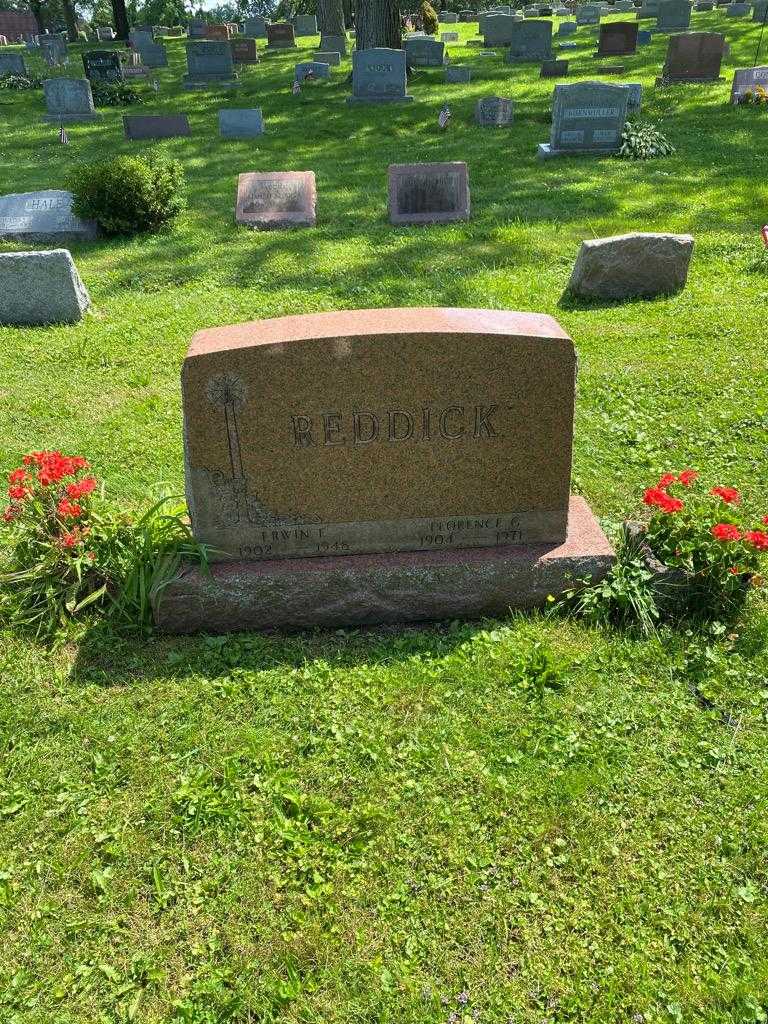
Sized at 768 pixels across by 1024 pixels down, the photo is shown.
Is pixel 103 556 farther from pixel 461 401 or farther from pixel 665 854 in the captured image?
pixel 665 854

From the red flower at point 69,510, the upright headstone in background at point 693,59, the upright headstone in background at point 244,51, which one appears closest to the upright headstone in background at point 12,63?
the upright headstone in background at point 244,51

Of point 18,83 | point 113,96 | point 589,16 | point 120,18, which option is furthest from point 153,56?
point 589,16

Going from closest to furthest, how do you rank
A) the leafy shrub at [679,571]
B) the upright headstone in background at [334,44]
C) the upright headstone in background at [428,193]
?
the leafy shrub at [679,571]
the upright headstone in background at [428,193]
the upright headstone in background at [334,44]

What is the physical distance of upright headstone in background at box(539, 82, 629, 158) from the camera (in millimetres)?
14133

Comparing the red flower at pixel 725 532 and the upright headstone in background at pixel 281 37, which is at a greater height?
the upright headstone in background at pixel 281 37

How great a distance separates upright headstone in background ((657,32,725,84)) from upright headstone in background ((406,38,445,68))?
7954 mm

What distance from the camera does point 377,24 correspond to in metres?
21.0

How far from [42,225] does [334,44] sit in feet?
68.4

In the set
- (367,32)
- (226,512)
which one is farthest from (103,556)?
(367,32)

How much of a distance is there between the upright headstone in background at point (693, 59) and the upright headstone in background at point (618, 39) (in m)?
5.09

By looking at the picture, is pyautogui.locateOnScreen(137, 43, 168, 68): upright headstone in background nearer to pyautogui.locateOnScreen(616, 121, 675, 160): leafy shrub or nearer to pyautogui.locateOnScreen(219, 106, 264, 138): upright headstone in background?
pyautogui.locateOnScreen(219, 106, 264, 138): upright headstone in background

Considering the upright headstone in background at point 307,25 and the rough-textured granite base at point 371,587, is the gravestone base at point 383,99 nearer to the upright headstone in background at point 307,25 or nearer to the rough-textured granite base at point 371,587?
the rough-textured granite base at point 371,587

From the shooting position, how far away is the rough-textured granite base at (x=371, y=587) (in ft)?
13.6

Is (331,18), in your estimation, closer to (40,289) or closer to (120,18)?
(120,18)
